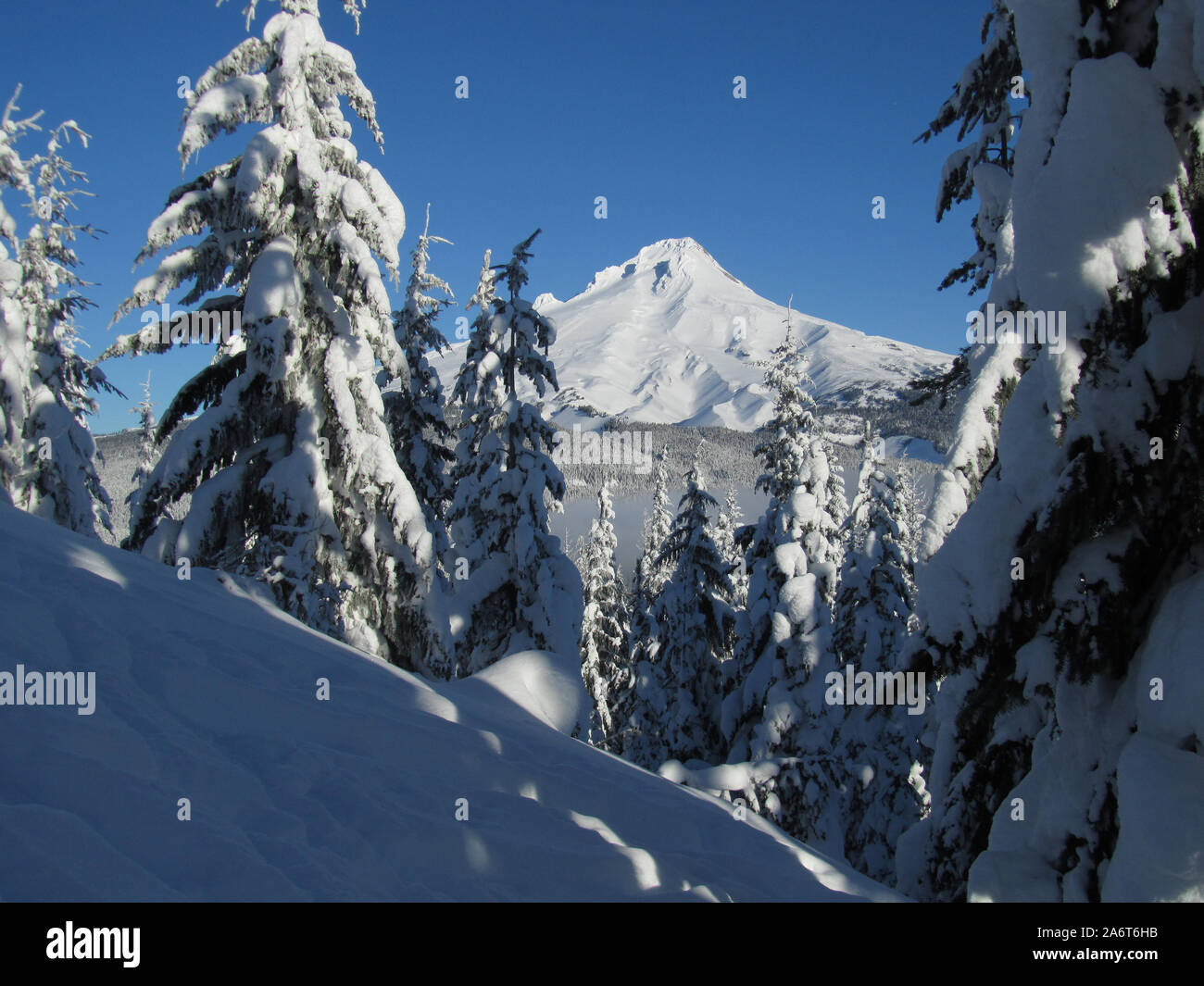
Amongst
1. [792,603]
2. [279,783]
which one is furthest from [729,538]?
[279,783]

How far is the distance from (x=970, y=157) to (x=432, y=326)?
14.7 metres

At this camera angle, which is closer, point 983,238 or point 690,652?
point 983,238

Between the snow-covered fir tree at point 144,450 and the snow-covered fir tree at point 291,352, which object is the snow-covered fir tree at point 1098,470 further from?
the snow-covered fir tree at point 144,450

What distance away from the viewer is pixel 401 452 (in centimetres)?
1898

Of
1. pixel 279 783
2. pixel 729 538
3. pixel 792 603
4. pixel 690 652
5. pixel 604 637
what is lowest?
pixel 690 652

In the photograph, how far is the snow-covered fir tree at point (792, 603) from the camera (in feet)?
56.5

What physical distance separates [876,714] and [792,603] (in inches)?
172

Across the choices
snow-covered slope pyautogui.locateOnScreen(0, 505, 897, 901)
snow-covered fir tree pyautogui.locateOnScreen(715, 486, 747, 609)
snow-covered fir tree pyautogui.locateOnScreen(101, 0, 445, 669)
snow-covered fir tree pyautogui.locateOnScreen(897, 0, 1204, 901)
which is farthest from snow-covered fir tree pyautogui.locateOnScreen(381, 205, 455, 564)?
snow-covered fir tree pyautogui.locateOnScreen(715, 486, 747, 609)

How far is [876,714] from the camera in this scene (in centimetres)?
1886

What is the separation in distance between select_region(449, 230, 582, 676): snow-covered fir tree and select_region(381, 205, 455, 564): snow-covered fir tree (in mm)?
2059

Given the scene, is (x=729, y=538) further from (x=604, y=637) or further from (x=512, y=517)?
(x=512, y=517)

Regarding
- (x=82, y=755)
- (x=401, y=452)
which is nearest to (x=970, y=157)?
(x=82, y=755)

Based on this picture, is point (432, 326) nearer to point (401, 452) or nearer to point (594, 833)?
point (401, 452)

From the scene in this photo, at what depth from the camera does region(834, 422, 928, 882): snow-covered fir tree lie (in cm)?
1838
